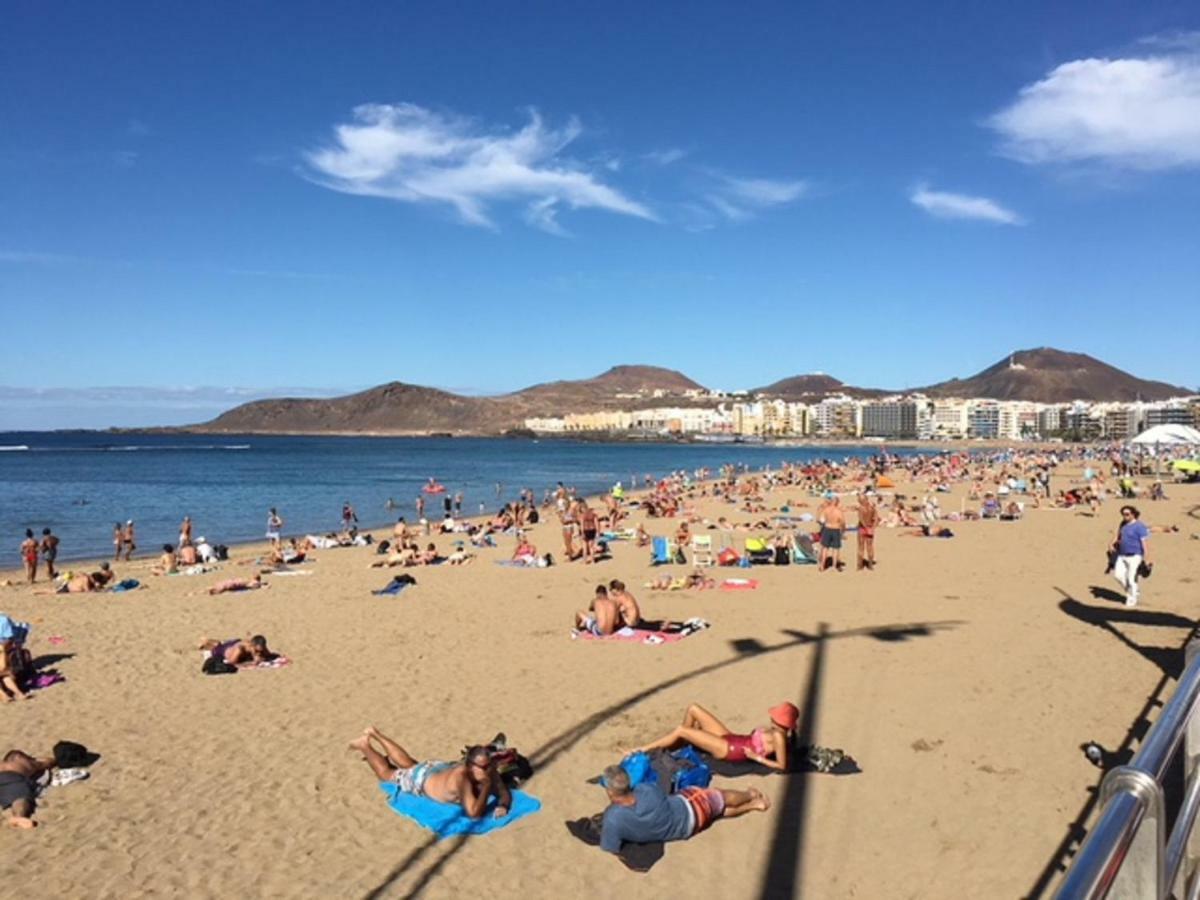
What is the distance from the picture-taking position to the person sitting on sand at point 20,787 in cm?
573

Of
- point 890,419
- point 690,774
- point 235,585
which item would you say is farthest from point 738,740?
point 890,419

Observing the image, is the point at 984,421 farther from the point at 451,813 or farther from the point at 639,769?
the point at 451,813

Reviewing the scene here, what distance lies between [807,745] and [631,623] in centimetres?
411

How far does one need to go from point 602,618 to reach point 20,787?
19.6ft

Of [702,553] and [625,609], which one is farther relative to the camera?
[702,553]

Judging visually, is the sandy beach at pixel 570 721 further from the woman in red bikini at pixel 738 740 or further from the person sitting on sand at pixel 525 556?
the person sitting on sand at pixel 525 556

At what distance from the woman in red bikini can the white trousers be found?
6801 millimetres

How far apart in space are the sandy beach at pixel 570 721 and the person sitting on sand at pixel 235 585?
441 mm

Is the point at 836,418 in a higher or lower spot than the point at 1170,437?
higher

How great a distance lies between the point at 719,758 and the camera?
6375 mm

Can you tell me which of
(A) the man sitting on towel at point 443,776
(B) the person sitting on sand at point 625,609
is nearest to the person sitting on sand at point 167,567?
(B) the person sitting on sand at point 625,609

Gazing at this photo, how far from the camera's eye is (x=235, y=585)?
14898mm

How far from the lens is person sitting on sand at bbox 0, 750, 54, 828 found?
18.8ft

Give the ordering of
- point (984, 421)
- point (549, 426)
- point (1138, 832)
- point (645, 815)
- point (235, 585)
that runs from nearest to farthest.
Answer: point (1138, 832)
point (645, 815)
point (235, 585)
point (984, 421)
point (549, 426)
